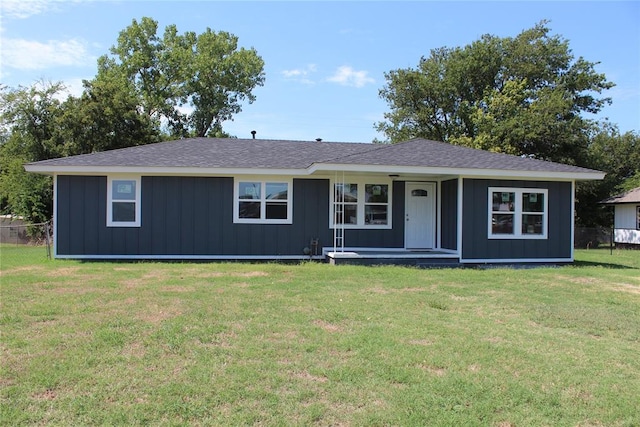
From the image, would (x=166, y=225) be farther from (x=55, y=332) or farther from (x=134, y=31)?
(x=134, y=31)

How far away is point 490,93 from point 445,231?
67.0 feet

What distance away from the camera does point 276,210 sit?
13.2 meters

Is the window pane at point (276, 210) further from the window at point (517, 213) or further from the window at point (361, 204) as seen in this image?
the window at point (517, 213)

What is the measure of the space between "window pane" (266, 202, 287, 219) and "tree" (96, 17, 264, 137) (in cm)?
2272

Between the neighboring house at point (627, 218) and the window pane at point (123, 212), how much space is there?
23.7 metres

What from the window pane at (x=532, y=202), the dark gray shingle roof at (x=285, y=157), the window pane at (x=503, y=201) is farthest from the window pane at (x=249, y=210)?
the window pane at (x=532, y=202)

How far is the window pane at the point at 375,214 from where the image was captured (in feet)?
44.7

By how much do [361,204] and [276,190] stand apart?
2472 millimetres

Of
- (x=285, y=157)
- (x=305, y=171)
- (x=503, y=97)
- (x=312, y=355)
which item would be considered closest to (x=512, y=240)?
(x=305, y=171)

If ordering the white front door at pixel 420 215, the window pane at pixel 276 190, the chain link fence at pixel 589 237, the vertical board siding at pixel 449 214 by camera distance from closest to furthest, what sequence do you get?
the vertical board siding at pixel 449 214 → the window pane at pixel 276 190 → the white front door at pixel 420 215 → the chain link fence at pixel 589 237

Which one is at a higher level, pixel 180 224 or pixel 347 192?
pixel 347 192

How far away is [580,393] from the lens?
153 inches

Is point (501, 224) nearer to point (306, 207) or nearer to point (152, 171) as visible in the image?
point (306, 207)

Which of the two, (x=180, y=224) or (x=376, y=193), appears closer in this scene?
(x=180, y=224)
